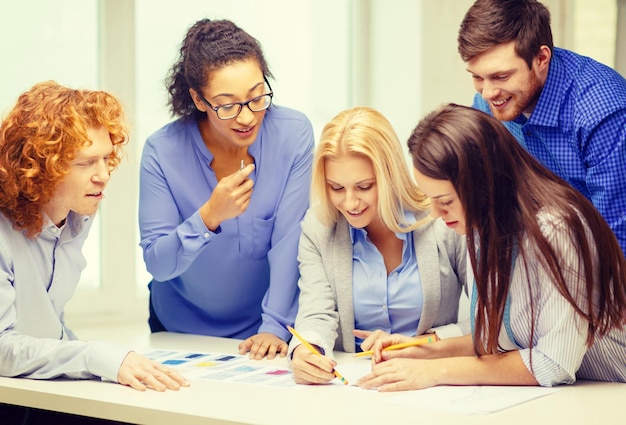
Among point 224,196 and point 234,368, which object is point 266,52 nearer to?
point 224,196

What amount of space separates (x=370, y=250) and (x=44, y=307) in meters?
0.79

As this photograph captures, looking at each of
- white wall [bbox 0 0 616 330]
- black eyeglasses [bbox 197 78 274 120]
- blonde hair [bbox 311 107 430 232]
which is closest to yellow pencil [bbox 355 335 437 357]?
blonde hair [bbox 311 107 430 232]

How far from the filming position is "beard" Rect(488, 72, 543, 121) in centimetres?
211

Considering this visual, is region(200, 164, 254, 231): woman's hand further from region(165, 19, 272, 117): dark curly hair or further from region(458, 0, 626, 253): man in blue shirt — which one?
region(458, 0, 626, 253): man in blue shirt

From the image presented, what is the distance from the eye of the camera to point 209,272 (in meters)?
2.39

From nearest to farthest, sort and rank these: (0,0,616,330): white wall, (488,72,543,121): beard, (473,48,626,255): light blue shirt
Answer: (473,48,626,255): light blue shirt, (488,72,543,121): beard, (0,0,616,330): white wall

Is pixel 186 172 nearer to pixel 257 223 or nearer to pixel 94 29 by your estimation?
pixel 257 223

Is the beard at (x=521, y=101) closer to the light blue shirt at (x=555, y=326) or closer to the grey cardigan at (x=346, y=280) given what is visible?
the grey cardigan at (x=346, y=280)

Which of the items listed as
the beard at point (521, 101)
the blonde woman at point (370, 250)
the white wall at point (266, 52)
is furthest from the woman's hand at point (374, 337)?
the white wall at point (266, 52)

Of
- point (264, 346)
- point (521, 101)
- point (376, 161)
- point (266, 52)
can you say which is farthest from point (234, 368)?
point (266, 52)

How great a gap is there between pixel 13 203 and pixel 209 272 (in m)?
0.66

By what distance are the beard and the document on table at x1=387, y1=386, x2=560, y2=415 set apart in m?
0.78

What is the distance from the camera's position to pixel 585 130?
204 centimetres

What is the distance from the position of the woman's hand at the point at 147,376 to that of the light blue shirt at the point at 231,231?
503 mm
